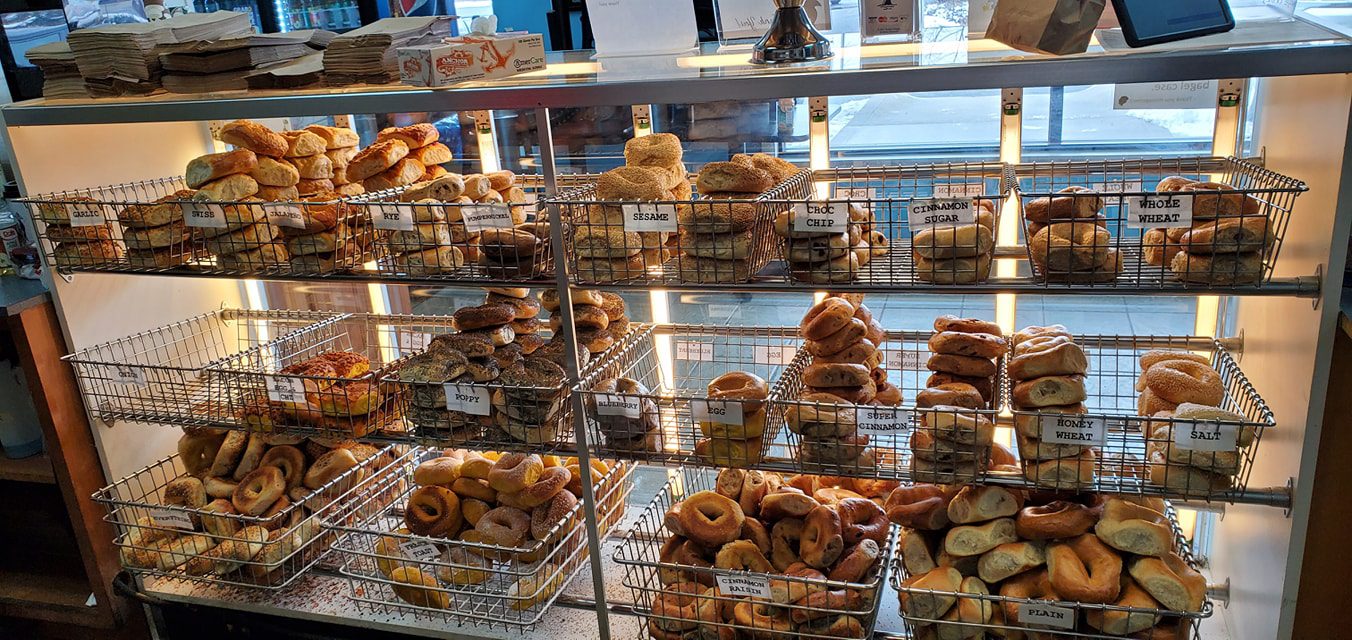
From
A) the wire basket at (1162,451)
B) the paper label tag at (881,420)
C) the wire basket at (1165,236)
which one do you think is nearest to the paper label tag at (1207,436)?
the wire basket at (1162,451)

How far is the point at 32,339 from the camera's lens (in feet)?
8.14

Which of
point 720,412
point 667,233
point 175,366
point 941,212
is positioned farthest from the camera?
point 175,366

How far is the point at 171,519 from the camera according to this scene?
2.58 meters

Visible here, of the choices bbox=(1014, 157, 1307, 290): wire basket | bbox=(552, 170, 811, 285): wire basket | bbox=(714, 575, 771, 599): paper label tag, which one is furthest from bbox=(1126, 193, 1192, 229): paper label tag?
bbox=(714, 575, 771, 599): paper label tag

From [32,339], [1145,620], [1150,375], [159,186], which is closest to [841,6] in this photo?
[1150,375]

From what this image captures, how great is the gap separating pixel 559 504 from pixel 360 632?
0.61 metres

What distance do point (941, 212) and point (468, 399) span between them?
1.12 meters

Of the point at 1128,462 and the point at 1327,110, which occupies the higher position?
the point at 1327,110

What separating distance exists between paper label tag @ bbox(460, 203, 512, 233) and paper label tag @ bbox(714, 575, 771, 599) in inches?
34.6

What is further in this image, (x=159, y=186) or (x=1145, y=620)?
(x=159, y=186)

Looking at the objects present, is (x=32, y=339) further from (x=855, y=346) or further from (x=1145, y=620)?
(x=1145, y=620)

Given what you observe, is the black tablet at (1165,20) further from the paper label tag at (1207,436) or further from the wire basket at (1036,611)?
the wire basket at (1036,611)

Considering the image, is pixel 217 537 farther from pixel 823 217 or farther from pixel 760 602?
pixel 823 217

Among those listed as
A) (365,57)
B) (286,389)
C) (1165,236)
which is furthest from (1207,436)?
(286,389)
